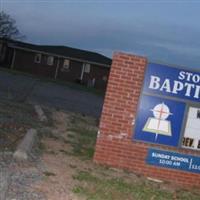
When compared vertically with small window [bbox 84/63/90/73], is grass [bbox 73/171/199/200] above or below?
below

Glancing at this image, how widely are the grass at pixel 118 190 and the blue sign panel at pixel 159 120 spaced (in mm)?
1258

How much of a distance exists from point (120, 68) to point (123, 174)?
226 cm

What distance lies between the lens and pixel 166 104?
1220 centimetres

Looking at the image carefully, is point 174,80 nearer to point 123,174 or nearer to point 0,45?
point 123,174

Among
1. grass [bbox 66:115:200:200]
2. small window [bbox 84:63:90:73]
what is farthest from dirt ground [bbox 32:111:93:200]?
small window [bbox 84:63:90:73]

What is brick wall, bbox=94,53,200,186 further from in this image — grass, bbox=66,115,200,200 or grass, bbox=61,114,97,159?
grass, bbox=61,114,97,159

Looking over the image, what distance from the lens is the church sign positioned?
39.8 feet

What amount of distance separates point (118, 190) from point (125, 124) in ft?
8.84

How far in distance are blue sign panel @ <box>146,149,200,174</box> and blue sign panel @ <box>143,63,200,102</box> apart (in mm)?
1247

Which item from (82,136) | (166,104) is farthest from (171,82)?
Result: (82,136)

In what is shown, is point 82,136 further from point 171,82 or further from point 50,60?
point 50,60

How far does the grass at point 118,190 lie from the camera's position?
29.9ft

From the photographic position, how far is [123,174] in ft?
38.2

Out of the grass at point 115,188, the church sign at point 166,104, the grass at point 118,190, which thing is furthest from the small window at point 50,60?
the grass at point 118,190
